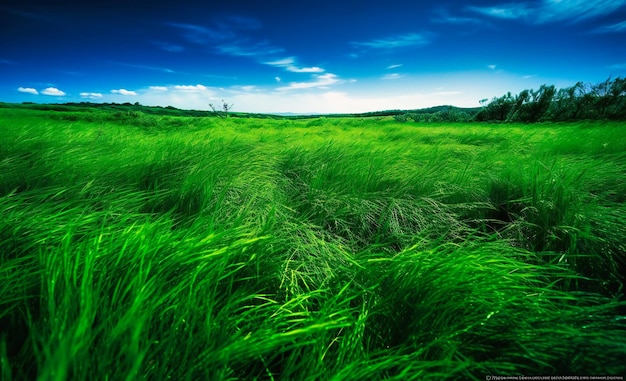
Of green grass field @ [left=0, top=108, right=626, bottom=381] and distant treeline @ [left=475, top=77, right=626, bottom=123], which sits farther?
distant treeline @ [left=475, top=77, right=626, bottom=123]

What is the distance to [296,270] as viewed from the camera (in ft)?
3.36

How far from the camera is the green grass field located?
571mm

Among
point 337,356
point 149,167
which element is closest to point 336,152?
Result: point 149,167

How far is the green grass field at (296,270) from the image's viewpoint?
0.57 m

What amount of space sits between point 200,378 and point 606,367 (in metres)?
0.94

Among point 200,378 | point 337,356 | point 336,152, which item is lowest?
point 337,356

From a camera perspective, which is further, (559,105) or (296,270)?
(559,105)

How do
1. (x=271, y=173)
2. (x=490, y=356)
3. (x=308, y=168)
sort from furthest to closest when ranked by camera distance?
(x=308, y=168) → (x=271, y=173) → (x=490, y=356)

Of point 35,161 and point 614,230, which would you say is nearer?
point 614,230

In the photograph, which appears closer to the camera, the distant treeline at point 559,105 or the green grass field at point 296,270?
the green grass field at point 296,270

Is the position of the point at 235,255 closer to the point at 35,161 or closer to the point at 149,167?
the point at 149,167

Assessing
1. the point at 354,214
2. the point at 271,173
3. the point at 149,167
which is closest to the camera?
the point at 354,214

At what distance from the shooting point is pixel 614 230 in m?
1.27

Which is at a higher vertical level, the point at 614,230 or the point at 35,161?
the point at 35,161
